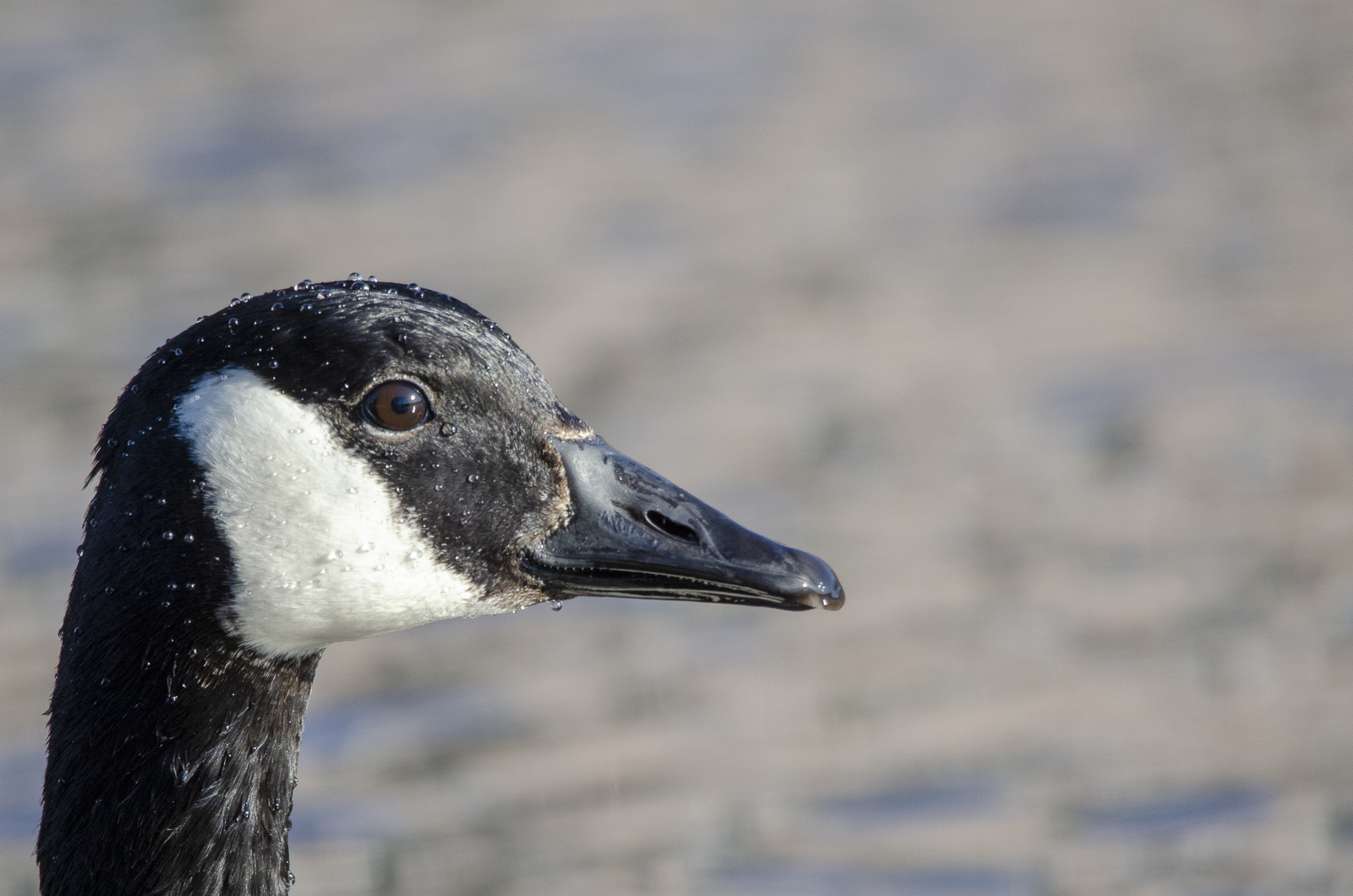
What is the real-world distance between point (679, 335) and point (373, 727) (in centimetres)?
363

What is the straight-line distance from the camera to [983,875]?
598 cm

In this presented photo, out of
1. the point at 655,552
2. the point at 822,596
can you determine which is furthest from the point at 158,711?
the point at 822,596

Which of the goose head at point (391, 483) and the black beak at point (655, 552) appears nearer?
the goose head at point (391, 483)

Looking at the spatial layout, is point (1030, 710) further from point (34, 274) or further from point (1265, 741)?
point (34, 274)

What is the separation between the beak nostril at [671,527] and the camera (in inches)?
162

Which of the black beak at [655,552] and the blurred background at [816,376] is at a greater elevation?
the blurred background at [816,376]

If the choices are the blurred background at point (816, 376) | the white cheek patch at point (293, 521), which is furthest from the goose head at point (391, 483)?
the blurred background at point (816, 376)

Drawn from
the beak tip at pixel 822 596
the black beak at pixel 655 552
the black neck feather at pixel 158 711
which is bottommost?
the black neck feather at pixel 158 711

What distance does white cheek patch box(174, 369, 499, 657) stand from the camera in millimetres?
3900

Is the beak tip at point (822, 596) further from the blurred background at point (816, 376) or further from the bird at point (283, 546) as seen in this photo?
the blurred background at point (816, 376)

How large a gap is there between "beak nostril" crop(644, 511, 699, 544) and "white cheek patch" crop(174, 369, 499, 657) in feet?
1.74

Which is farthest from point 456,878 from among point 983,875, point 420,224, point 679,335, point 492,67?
point 492,67

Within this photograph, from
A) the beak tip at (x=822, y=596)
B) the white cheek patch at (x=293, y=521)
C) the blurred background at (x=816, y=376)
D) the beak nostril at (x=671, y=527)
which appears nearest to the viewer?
the white cheek patch at (x=293, y=521)

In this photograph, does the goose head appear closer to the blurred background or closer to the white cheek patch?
the white cheek patch
